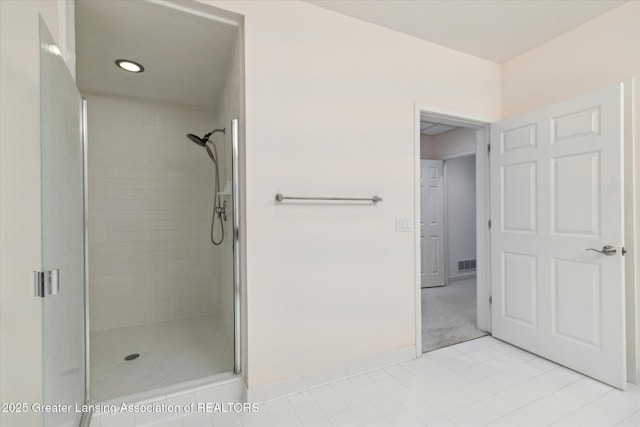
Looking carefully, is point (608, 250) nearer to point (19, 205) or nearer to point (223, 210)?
point (223, 210)

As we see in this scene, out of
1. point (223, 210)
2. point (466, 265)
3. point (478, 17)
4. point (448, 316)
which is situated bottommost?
point (448, 316)

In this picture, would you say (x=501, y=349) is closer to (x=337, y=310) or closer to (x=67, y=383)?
(x=337, y=310)

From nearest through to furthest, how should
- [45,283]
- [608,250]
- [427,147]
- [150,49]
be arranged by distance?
1. [45,283]
2. [608,250]
3. [150,49]
4. [427,147]

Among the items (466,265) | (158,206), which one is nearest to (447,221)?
(466,265)

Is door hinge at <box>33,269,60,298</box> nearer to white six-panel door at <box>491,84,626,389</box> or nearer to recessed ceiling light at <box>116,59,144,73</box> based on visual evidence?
recessed ceiling light at <box>116,59,144,73</box>

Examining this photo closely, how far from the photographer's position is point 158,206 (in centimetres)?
299

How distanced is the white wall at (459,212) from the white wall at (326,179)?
2.64 meters

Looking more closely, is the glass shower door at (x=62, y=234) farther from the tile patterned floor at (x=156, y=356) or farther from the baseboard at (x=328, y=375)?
the baseboard at (x=328, y=375)

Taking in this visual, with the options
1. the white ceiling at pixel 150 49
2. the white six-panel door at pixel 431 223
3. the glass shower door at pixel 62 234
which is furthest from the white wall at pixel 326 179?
the white six-panel door at pixel 431 223

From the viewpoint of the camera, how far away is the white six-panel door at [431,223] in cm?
420

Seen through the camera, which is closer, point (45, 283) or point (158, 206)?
point (45, 283)

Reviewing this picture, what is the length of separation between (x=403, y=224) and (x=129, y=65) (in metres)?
2.49

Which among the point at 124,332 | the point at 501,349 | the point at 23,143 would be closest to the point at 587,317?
the point at 501,349

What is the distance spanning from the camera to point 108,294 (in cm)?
277
